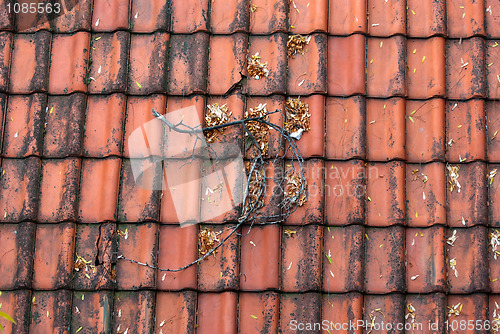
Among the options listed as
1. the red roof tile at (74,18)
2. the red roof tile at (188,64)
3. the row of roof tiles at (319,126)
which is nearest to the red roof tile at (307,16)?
the row of roof tiles at (319,126)

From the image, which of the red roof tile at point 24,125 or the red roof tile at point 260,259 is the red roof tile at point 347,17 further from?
the red roof tile at point 24,125

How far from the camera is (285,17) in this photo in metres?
2.95

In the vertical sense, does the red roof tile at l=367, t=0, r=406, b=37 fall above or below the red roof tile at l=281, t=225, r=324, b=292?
above

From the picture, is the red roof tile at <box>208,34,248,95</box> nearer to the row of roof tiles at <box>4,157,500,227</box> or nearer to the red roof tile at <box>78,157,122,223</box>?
the row of roof tiles at <box>4,157,500,227</box>

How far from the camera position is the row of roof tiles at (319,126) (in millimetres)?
2797

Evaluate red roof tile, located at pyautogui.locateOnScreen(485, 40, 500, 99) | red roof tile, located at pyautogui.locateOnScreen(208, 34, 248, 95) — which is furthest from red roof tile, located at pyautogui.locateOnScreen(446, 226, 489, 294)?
red roof tile, located at pyautogui.locateOnScreen(208, 34, 248, 95)

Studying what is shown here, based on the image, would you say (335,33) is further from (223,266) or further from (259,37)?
(223,266)

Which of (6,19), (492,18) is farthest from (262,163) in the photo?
(6,19)

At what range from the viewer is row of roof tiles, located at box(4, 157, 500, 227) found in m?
2.72

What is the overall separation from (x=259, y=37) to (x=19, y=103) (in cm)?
169

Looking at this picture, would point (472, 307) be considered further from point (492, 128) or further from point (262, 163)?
point (262, 163)

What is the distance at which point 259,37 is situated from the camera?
2.95 meters

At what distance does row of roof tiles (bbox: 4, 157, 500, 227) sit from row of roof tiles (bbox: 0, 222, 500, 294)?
8 centimetres

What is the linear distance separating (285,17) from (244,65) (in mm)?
452
